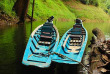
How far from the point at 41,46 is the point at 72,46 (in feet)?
5.84

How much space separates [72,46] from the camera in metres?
9.20

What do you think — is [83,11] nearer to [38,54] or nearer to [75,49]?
[75,49]

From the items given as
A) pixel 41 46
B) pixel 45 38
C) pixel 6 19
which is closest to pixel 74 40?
pixel 45 38

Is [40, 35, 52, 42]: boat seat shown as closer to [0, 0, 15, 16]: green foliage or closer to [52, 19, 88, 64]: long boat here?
[52, 19, 88, 64]: long boat

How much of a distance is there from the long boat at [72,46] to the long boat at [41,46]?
38cm

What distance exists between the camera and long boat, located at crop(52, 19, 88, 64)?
6.70 meters

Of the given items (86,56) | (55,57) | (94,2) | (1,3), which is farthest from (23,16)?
(94,2)

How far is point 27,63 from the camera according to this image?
622 cm

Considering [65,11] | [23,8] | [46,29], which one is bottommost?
[46,29]

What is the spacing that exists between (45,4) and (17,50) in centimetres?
3034

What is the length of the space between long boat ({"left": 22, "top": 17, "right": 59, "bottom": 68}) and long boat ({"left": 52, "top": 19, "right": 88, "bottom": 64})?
1.24 ft

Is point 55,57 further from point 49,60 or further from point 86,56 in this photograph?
point 86,56

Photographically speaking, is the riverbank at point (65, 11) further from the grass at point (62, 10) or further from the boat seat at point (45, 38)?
the boat seat at point (45, 38)

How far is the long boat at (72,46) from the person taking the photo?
6.70 m
